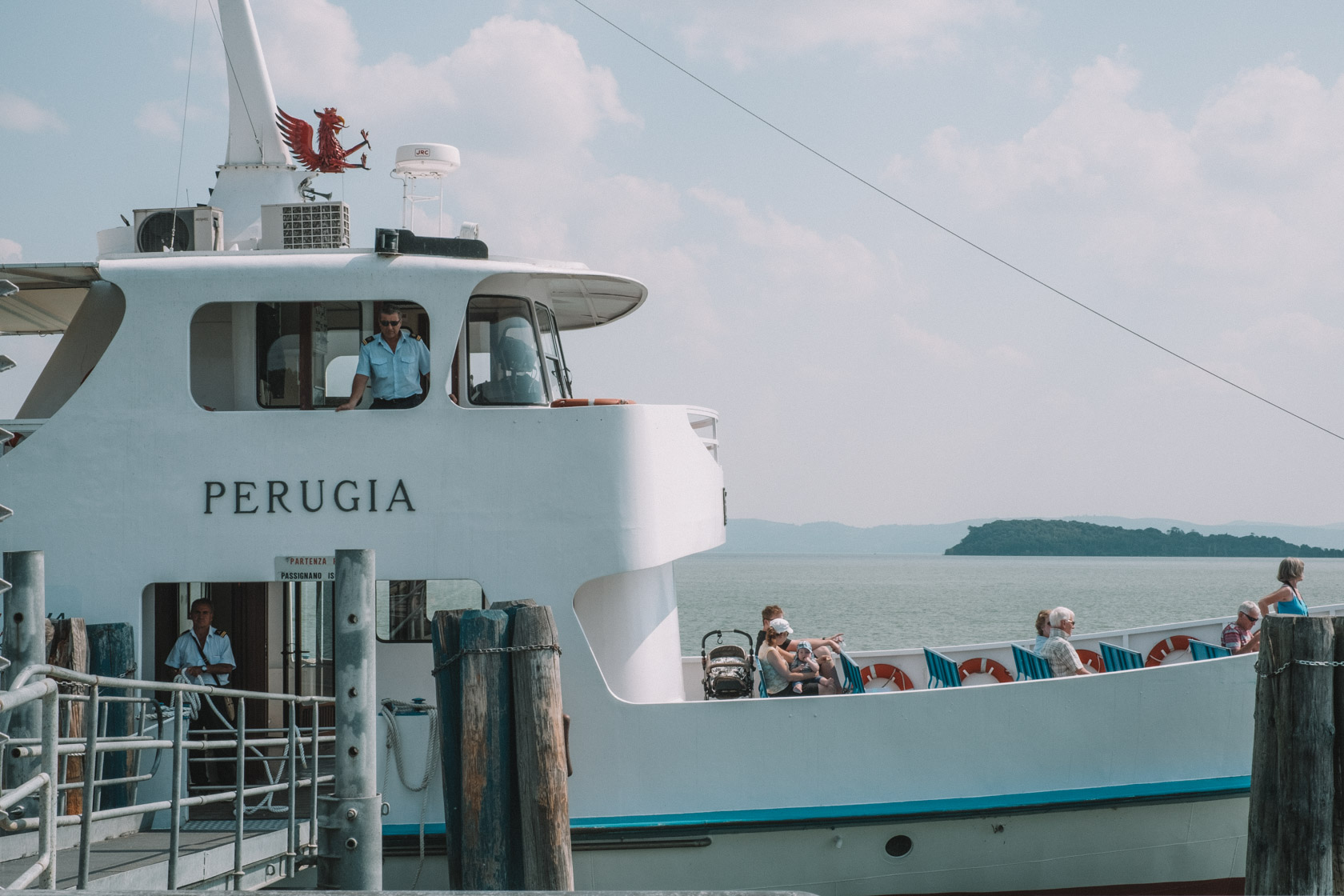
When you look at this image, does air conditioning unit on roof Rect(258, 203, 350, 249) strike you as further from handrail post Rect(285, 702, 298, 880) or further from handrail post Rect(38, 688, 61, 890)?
handrail post Rect(38, 688, 61, 890)

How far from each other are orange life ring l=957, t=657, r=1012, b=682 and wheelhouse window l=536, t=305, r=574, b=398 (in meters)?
3.91

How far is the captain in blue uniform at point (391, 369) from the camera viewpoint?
7.35 metres

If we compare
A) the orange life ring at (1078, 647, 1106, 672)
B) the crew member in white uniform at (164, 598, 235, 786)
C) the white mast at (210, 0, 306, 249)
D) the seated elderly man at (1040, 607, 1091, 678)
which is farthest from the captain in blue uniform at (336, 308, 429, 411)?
the orange life ring at (1078, 647, 1106, 672)

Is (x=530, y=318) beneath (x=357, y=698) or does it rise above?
above

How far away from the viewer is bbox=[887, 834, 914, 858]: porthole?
744cm

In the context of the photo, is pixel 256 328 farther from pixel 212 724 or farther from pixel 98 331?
pixel 212 724

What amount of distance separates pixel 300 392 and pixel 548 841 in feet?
11.5

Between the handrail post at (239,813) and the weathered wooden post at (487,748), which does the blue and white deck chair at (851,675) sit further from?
the handrail post at (239,813)

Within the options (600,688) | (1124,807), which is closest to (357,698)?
(600,688)

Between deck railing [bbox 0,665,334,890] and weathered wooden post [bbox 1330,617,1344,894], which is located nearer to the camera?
deck railing [bbox 0,665,334,890]

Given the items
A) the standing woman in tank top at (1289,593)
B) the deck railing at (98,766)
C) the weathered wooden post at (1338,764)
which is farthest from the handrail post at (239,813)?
the standing woman in tank top at (1289,593)

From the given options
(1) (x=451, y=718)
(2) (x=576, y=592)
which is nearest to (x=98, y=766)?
(1) (x=451, y=718)

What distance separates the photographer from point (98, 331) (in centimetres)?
817

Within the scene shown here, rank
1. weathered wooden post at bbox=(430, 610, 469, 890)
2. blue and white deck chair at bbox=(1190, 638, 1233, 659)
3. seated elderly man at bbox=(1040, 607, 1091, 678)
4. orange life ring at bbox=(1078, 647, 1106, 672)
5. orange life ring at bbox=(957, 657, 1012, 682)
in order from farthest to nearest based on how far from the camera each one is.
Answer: orange life ring at bbox=(1078, 647, 1106, 672) < orange life ring at bbox=(957, 657, 1012, 682) < blue and white deck chair at bbox=(1190, 638, 1233, 659) < seated elderly man at bbox=(1040, 607, 1091, 678) < weathered wooden post at bbox=(430, 610, 469, 890)
